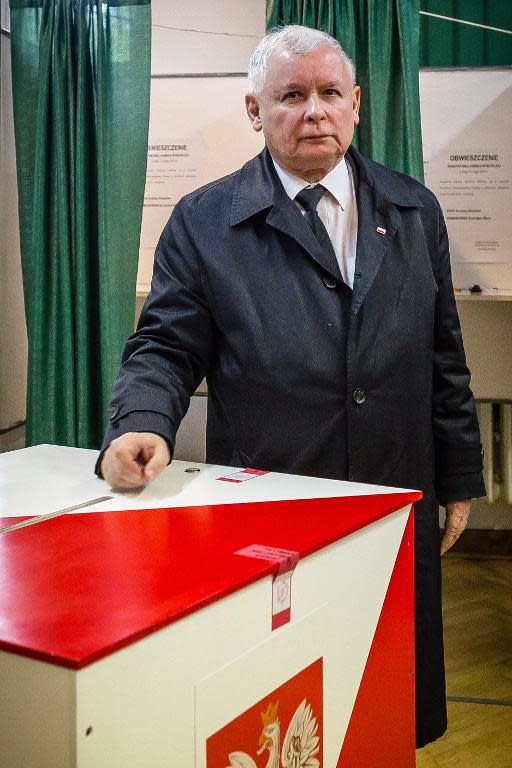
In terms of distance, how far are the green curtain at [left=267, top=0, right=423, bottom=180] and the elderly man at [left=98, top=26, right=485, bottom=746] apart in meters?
1.03

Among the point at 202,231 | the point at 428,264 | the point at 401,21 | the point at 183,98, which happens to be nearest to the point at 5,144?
the point at 183,98

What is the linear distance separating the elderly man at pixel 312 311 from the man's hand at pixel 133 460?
139 millimetres

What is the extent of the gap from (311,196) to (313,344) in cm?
27

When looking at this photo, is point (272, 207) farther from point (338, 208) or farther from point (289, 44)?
point (289, 44)

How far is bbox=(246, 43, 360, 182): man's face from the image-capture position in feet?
4.66

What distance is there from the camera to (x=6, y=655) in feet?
2.19

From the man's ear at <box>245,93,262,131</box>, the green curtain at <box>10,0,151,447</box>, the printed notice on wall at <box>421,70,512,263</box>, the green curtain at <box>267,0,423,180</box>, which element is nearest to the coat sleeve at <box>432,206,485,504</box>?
the man's ear at <box>245,93,262,131</box>

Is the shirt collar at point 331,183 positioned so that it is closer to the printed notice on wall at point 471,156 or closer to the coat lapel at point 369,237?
the coat lapel at point 369,237

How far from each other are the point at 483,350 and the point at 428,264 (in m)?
1.95

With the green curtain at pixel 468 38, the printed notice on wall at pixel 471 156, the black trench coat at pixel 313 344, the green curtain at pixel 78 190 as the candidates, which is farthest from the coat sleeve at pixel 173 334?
the green curtain at pixel 468 38

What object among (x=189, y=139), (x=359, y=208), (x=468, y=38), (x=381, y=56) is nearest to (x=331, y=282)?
(x=359, y=208)

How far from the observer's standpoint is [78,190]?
265 cm

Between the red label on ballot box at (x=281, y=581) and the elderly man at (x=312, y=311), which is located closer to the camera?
the red label on ballot box at (x=281, y=581)

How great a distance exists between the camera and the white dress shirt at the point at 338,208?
1.48 metres
